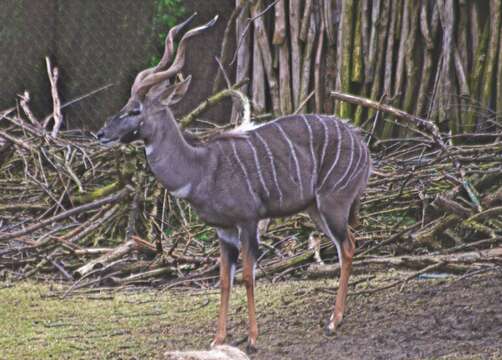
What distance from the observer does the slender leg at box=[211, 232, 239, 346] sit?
449 centimetres

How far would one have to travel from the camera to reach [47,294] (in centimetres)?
586

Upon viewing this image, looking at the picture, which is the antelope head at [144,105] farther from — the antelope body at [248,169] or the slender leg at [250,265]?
the slender leg at [250,265]

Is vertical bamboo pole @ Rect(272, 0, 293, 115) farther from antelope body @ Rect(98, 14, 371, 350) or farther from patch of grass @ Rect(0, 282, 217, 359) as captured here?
antelope body @ Rect(98, 14, 371, 350)

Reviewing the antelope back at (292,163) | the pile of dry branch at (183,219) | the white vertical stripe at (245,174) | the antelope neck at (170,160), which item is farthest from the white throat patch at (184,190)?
the pile of dry branch at (183,219)

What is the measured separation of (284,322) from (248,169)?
740mm

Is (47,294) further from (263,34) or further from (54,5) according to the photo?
(54,5)

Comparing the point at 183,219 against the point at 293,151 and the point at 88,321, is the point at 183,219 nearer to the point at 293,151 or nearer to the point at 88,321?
the point at 88,321

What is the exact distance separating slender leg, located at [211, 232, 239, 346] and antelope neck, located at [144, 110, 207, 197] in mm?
326

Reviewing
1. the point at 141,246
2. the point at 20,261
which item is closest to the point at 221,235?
the point at 141,246

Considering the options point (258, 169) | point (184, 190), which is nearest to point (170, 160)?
point (184, 190)

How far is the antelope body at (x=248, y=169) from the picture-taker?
181 inches

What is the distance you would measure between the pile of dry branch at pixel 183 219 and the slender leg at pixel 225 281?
99 cm

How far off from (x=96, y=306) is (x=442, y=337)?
6.71 ft

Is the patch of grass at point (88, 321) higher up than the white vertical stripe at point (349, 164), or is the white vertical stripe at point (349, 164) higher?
the white vertical stripe at point (349, 164)
